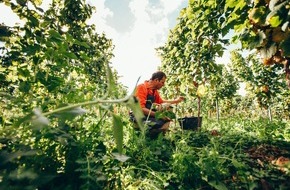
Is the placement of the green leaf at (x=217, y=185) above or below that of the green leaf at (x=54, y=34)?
below

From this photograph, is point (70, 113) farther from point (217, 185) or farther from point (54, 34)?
point (217, 185)

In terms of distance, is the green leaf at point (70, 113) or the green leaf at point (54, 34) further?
the green leaf at point (54, 34)

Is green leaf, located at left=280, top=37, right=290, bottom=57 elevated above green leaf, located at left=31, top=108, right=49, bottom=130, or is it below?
above

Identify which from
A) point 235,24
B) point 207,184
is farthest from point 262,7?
point 207,184

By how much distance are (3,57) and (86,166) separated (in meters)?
1.01

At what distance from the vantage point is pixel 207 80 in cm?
523

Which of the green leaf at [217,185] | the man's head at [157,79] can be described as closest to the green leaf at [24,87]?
the green leaf at [217,185]

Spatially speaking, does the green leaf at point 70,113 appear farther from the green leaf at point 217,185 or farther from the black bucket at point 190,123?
the black bucket at point 190,123

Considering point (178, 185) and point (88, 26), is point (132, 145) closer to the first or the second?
point (178, 185)

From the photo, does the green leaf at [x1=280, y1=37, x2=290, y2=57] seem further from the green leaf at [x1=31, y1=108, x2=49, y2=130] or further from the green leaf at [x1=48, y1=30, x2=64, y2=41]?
the green leaf at [x1=31, y1=108, x2=49, y2=130]

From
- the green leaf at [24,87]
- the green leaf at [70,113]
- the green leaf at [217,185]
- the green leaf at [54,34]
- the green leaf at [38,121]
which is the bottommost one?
the green leaf at [217,185]

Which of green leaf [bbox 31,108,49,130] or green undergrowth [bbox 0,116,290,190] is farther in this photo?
green undergrowth [bbox 0,116,290,190]

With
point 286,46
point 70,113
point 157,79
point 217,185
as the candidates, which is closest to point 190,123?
point 157,79

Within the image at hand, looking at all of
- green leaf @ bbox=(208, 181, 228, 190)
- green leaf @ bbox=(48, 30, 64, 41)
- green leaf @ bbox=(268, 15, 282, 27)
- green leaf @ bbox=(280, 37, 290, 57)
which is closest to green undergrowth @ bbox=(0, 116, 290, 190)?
green leaf @ bbox=(208, 181, 228, 190)
